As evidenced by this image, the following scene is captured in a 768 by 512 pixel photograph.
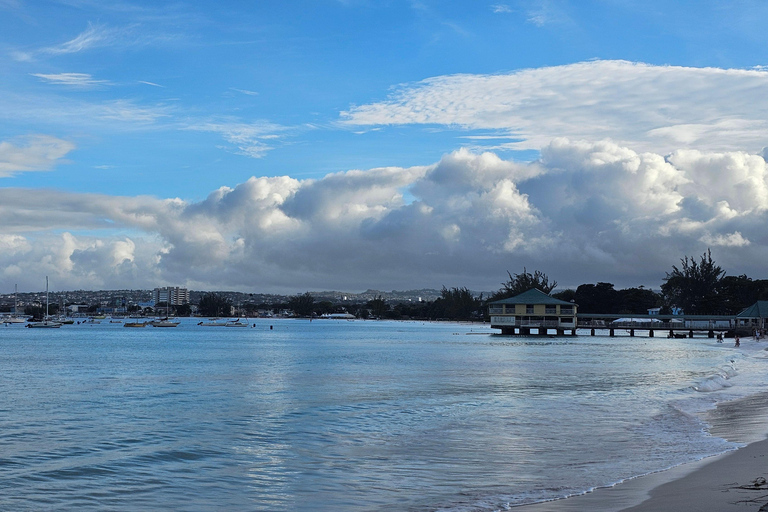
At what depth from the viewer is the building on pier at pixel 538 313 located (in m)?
111

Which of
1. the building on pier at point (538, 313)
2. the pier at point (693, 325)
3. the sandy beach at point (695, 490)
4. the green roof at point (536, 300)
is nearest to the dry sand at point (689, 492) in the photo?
the sandy beach at point (695, 490)

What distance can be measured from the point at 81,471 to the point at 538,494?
29.0ft

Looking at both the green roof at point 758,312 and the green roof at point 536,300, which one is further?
the green roof at point 536,300

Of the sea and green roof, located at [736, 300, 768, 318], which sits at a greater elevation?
green roof, located at [736, 300, 768, 318]

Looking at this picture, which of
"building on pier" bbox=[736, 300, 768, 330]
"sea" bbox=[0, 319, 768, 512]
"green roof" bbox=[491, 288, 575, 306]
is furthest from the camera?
"green roof" bbox=[491, 288, 575, 306]

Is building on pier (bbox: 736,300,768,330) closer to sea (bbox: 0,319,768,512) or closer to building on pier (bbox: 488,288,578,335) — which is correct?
building on pier (bbox: 488,288,578,335)

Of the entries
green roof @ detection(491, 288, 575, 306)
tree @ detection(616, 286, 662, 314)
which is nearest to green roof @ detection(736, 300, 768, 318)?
green roof @ detection(491, 288, 575, 306)

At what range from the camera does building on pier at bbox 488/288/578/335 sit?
364 ft

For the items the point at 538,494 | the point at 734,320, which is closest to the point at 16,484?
the point at 538,494

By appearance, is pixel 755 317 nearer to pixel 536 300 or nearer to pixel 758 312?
pixel 758 312

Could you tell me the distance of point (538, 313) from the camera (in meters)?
112

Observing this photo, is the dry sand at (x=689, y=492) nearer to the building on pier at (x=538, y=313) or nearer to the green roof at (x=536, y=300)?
the building on pier at (x=538, y=313)

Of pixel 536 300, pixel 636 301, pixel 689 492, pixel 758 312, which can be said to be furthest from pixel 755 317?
pixel 689 492

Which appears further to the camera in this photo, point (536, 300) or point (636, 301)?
point (636, 301)
